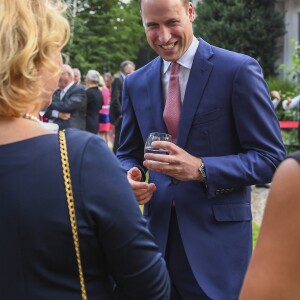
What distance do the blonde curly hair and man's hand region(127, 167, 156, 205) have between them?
1.03 meters

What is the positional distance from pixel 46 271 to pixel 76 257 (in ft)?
0.32

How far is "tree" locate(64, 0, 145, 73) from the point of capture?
119 feet

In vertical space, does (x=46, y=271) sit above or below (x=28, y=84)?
below

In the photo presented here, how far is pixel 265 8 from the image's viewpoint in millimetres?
20469

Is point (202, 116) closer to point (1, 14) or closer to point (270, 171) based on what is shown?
point (270, 171)

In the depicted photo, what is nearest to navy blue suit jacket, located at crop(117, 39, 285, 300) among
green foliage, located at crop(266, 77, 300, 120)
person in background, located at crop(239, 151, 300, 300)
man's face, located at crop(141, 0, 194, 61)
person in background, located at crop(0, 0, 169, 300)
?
man's face, located at crop(141, 0, 194, 61)

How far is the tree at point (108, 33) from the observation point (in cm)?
3616

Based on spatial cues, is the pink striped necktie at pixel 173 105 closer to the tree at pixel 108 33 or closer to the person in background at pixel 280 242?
the person in background at pixel 280 242

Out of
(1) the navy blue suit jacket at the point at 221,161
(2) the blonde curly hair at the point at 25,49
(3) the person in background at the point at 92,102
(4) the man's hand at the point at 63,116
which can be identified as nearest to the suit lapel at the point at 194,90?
(1) the navy blue suit jacket at the point at 221,161

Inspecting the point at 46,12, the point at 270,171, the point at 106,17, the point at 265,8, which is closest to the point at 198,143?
the point at 270,171

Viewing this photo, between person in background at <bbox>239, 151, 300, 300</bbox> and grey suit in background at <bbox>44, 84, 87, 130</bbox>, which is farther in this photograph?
grey suit in background at <bbox>44, 84, 87, 130</bbox>

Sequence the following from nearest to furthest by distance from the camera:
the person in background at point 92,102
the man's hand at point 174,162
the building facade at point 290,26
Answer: the man's hand at point 174,162 < the person in background at point 92,102 < the building facade at point 290,26

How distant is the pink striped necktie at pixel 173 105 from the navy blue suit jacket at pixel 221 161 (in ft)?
0.26

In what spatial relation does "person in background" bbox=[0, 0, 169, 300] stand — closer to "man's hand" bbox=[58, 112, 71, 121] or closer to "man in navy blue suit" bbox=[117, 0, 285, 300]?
"man in navy blue suit" bbox=[117, 0, 285, 300]
